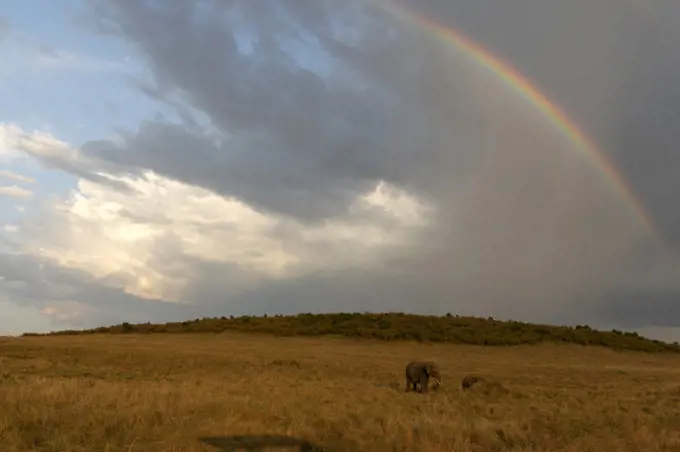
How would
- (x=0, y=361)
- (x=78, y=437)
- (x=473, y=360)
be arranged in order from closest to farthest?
(x=78, y=437)
(x=0, y=361)
(x=473, y=360)

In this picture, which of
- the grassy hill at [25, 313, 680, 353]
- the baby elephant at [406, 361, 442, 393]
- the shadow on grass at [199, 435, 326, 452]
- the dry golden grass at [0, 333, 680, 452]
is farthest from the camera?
the grassy hill at [25, 313, 680, 353]

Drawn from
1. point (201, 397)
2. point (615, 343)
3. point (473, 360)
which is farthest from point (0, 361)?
point (615, 343)

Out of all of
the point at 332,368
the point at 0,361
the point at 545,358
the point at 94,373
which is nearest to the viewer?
the point at 94,373

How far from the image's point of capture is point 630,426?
48.2ft

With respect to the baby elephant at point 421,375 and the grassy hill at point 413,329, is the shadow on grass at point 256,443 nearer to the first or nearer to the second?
the baby elephant at point 421,375

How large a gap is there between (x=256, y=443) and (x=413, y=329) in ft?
173

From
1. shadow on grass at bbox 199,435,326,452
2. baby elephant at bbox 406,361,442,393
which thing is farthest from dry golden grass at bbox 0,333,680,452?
baby elephant at bbox 406,361,442,393

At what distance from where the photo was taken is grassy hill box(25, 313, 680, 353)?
201 ft

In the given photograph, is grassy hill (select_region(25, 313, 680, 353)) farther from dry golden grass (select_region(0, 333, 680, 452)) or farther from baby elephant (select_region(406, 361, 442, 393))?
baby elephant (select_region(406, 361, 442, 393))

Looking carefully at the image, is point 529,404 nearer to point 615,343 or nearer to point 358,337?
point 358,337

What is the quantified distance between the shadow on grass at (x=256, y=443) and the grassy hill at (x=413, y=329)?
48792mm

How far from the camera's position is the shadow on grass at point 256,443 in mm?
11062

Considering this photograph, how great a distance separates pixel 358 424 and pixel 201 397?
4056 mm

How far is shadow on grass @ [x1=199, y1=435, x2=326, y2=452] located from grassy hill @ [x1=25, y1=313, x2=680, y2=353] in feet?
160
